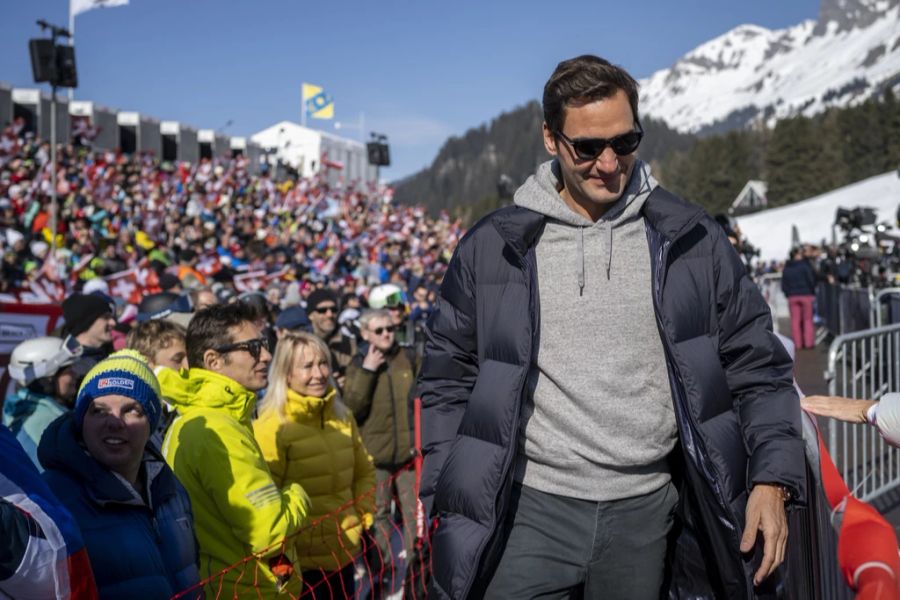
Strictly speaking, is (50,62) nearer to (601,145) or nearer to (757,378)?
(601,145)

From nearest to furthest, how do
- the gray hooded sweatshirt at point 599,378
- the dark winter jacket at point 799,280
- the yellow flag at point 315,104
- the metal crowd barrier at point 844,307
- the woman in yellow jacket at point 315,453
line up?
1. the gray hooded sweatshirt at point 599,378
2. the woman in yellow jacket at point 315,453
3. the metal crowd barrier at point 844,307
4. the dark winter jacket at point 799,280
5. the yellow flag at point 315,104

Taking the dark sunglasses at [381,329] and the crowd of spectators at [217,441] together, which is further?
the dark sunglasses at [381,329]

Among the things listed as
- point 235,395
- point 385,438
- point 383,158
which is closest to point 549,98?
point 235,395

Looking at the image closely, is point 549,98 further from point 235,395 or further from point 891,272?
point 891,272

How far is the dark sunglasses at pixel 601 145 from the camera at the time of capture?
248cm

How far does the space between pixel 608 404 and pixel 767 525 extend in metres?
0.48

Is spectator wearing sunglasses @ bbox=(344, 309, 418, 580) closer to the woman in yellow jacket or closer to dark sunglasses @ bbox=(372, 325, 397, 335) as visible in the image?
dark sunglasses @ bbox=(372, 325, 397, 335)

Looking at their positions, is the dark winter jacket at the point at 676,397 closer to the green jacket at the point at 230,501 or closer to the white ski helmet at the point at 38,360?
the green jacket at the point at 230,501

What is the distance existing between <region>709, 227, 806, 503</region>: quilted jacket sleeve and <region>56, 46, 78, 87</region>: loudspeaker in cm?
1309

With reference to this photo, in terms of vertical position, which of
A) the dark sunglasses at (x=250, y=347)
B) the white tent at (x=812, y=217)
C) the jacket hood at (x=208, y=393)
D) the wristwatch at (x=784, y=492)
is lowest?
the wristwatch at (x=784, y=492)

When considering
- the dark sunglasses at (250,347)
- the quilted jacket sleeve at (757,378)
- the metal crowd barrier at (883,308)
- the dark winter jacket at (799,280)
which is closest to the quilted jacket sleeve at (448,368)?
the quilted jacket sleeve at (757,378)

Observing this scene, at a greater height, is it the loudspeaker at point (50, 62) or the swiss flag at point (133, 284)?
the loudspeaker at point (50, 62)

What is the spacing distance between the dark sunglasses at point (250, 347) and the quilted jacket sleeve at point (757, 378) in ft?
6.01

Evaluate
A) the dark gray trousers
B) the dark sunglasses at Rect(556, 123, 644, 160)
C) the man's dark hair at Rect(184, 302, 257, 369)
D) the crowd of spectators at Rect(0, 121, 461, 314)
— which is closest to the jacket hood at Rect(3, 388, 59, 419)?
the man's dark hair at Rect(184, 302, 257, 369)
